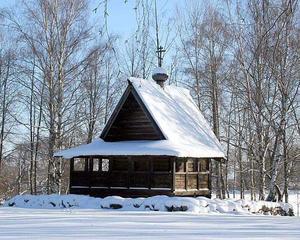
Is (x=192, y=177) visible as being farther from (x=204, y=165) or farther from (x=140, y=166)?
(x=140, y=166)

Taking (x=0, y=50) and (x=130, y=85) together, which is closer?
(x=130, y=85)

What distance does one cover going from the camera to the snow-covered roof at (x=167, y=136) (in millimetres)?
21109

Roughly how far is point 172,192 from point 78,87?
38.5ft

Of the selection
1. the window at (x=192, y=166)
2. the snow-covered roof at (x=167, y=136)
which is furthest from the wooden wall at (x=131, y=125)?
the window at (x=192, y=166)

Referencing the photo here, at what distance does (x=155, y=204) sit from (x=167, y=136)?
379cm

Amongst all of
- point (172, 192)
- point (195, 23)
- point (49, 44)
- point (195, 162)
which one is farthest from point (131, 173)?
point (195, 23)

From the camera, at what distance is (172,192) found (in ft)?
70.1

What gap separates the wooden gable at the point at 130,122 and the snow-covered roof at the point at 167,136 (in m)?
0.29

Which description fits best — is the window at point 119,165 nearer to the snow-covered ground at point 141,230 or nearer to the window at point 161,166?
the window at point 161,166

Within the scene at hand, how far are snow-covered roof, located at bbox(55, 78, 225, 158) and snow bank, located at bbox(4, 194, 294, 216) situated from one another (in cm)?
211

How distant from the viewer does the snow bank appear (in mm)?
18625

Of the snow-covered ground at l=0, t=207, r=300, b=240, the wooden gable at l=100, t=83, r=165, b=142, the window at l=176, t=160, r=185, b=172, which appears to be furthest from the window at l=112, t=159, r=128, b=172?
the snow-covered ground at l=0, t=207, r=300, b=240

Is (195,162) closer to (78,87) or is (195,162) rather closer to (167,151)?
(167,151)

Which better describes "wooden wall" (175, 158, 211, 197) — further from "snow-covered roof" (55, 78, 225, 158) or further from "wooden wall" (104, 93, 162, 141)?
"wooden wall" (104, 93, 162, 141)
